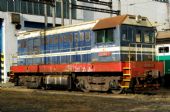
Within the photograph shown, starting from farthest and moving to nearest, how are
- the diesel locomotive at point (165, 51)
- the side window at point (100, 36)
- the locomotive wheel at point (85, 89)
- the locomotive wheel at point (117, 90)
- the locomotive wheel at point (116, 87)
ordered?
the diesel locomotive at point (165, 51) < the locomotive wheel at point (85, 89) < the side window at point (100, 36) < the locomotive wheel at point (117, 90) < the locomotive wheel at point (116, 87)

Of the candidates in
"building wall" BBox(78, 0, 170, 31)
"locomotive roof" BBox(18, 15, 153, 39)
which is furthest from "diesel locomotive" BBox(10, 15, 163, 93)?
"building wall" BBox(78, 0, 170, 31)

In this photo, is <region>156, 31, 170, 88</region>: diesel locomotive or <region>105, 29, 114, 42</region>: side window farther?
<region>156, 31, 170, 88</region>: diesel locomotive

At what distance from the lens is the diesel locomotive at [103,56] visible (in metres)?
22.0

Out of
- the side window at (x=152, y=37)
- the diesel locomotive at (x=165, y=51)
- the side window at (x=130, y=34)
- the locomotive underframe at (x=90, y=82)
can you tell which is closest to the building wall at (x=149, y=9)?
the diesel locomotive at (x=165, y=51)

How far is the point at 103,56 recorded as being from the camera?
903 inches

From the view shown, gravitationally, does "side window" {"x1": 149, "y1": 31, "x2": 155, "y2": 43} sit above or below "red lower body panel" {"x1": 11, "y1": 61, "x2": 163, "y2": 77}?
above

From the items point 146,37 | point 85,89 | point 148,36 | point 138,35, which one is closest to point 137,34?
point 138,35

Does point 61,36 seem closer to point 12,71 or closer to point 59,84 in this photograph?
point 59,84

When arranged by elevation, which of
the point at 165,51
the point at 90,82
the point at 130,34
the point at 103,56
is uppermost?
the point at 130,34

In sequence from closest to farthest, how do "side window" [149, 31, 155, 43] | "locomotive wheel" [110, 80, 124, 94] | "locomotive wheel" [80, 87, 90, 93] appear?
"locomotive wheel" [110, 80, 124, 94] < "side window" [149, 31, 155, 43] < "locomotive wheel" [80, 87, 90, 93]

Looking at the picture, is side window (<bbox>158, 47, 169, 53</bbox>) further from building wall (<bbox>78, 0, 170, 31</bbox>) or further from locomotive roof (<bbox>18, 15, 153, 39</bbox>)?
building wall (<bbox>78, 0, 170, 31</bbox>)

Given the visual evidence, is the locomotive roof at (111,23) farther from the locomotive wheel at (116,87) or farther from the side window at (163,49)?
the side window at (163,49)

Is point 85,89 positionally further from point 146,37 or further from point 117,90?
point 146,37

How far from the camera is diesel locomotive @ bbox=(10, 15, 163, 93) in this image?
21969 millimetres
